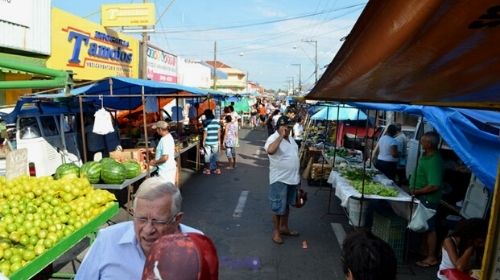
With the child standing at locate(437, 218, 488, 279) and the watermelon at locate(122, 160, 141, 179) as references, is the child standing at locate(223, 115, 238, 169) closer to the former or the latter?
the watermelon at locate(122, 160, 141, 179)

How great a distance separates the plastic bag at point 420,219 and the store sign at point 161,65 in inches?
711

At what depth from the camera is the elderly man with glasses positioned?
2.22 m

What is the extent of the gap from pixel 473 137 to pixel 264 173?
28.4 ft

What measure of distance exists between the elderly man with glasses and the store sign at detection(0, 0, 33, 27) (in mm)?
10992

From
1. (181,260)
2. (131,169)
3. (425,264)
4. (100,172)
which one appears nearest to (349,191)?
(425,264)

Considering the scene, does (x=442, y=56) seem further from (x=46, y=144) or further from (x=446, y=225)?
(x=46, y=144)

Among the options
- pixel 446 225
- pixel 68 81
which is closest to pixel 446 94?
pixel 68 81

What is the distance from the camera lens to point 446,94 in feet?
7.89

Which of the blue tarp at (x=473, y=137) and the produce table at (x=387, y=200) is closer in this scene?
the blue tarp at (x=473, y=137)

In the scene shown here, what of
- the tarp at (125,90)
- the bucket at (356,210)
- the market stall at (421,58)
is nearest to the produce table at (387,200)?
the bucket at (356,210)

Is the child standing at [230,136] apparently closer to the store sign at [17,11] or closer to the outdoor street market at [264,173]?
the outdoor street market at [264,173]

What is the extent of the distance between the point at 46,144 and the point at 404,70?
926 cm

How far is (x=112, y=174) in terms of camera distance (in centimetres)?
748

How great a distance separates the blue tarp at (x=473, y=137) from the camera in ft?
13.8
